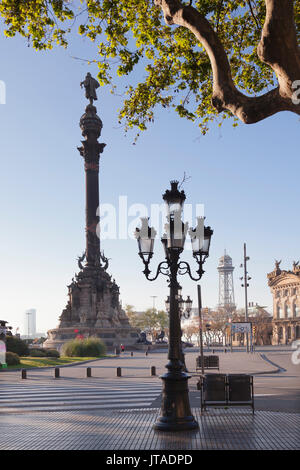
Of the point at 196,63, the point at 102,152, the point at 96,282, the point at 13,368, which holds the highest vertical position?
the point at 102,152

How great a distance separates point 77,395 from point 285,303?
85563mm

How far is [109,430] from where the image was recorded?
1034 centimetres

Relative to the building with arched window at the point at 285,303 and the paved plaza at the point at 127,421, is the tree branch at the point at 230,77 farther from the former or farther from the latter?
the building with arched window at the point at 285,303

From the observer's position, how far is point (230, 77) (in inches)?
361

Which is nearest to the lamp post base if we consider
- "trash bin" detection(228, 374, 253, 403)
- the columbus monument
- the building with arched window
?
"trash bin" detection(228, 374, 253, 403)

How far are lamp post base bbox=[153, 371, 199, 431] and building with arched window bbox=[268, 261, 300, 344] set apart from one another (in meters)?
85.6

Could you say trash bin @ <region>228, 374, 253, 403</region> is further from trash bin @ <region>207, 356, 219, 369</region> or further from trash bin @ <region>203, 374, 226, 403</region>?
trash bin @ <region>207, 356, 219, 369</region>

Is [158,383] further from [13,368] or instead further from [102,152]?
[102,152]

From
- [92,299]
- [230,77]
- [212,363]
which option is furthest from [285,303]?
[230,77]

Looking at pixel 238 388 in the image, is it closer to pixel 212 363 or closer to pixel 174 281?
pixel 174 281

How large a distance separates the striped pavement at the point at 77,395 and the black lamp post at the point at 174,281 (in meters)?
3.88

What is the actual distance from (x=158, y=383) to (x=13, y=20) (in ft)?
46.8

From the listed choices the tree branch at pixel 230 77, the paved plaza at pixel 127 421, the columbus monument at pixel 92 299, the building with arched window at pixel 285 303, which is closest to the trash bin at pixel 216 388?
the paved plaza at pixel 127 421

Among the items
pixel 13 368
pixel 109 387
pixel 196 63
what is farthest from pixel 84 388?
pixel 13 368
